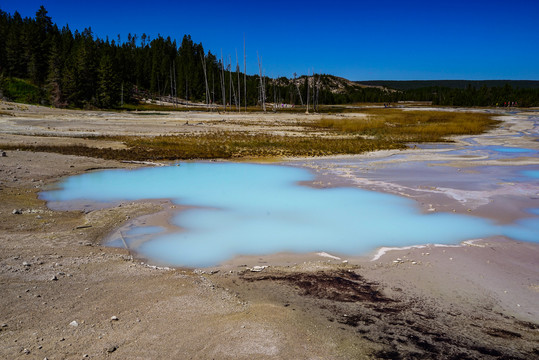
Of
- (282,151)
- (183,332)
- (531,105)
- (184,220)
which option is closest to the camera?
(183,332)

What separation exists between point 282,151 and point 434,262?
16764 millimetres

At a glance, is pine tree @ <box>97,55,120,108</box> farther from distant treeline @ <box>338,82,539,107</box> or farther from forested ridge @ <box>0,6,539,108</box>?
distant treeline @ <box>338,82,539,107</box>

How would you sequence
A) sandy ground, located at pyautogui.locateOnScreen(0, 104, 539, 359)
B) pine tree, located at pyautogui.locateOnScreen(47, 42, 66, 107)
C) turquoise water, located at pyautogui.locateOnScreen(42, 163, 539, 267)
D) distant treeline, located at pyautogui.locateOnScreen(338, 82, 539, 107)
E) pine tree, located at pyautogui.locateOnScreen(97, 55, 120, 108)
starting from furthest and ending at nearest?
distant treeline, located at pyautogui.locateOnScreen(338, 82, 539, 107), pine tree, located at pyautogui.locateOnScreen(97, 55, 120, 108), pine tree, located at pyautogui.locateOnScreen(47, 42, 66, 107), turquoise water, located at pyautogui.locateOnScreen(42, 163, 539, 267), sandy ground, located at pyautogui.locateOnScreen(0, 104, 539, 359)

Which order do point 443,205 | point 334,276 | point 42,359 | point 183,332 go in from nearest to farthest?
point 42,359 → point 183,332 → point 334,276 → point 443,205

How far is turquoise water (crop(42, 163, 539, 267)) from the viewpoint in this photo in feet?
27.4

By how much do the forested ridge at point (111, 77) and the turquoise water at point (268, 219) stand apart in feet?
183

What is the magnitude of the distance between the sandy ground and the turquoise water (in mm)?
654

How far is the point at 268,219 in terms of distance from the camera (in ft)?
34.4

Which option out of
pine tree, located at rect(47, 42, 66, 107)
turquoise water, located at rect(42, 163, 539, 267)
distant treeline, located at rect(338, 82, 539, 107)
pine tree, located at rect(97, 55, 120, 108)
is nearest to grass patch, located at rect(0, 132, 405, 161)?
turquoise water, located at rect(42, 163, 539, 267)

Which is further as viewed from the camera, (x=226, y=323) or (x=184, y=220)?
(x=184, y=220)

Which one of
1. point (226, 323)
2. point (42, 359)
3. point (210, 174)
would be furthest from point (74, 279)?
point (210, 174)

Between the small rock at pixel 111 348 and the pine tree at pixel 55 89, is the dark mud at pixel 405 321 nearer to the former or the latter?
the small rock at pixel 111 348

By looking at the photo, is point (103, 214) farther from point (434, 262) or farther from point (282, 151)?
point (282, 151)

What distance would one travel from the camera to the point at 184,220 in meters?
10.1
